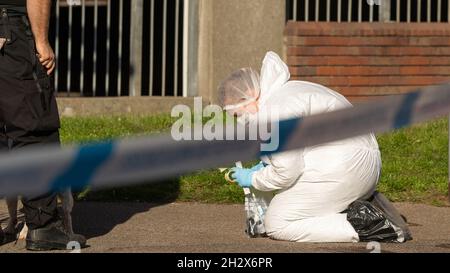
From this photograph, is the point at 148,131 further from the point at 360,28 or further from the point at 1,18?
the point at 1,18

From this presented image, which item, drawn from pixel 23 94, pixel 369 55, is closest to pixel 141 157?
pixel 23 94

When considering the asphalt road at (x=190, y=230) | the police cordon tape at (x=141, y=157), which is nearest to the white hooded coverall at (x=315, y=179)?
the asphalt road at (x=190, y=230)

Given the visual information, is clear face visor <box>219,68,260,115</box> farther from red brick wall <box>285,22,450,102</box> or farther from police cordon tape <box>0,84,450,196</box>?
red brick wall <box>285,22,450,102</box>

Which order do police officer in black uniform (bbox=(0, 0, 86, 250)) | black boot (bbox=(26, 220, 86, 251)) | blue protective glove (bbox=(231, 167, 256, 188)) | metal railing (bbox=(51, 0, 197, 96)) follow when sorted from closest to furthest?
police officer in black uniform (bbox=(0, 0, 86, 250)) < black boot (bbox=(26, 220, 86, 251)) < blue protective glove (bbox=(231, 167, 256, 188)) < metal railing (bbox=(51, 0, 197, 96))

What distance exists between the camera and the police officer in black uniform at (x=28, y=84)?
5.75 metres

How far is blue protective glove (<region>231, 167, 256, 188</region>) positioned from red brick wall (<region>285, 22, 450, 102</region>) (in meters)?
5.05

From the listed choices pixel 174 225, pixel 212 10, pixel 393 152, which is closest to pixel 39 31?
pixel 174 225

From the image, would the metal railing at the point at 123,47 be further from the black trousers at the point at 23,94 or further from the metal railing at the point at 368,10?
the black trousers at the point at 23,94

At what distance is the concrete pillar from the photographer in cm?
1138

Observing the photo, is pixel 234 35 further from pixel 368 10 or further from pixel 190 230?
pixel 190 230

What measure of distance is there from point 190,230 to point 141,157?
464 cm

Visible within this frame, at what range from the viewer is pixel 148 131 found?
10.1m

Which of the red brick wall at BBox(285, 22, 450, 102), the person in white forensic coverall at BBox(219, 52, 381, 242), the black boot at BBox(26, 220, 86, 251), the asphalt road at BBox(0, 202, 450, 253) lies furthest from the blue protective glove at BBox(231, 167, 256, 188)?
the red brick wall at BBox(285, 22, 450, 102)

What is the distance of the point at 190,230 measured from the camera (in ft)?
22.4
